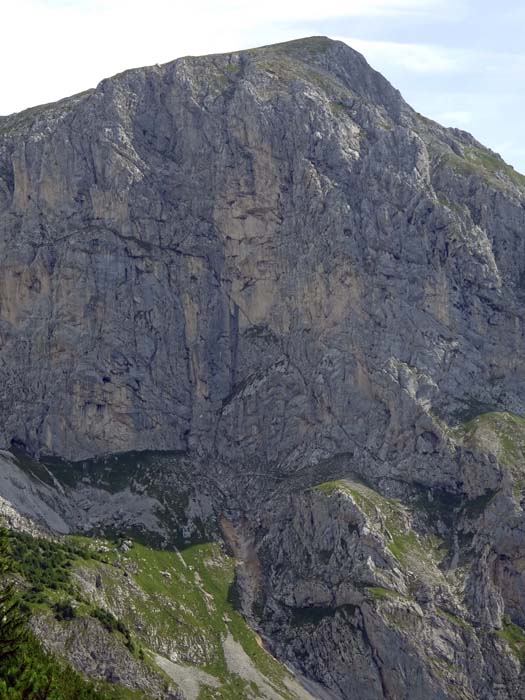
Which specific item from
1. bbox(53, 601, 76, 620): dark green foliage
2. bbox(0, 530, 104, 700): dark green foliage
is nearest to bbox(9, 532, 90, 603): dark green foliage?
bbox(53, 601, 76, 620): dark green foliage

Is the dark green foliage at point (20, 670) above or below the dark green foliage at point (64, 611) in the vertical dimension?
above

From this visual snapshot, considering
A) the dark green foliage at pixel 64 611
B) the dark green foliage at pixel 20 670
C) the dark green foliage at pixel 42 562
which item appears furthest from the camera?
the dark green foliage at pixel 42 562

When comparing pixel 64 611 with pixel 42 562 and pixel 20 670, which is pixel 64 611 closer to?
pixel 42 562

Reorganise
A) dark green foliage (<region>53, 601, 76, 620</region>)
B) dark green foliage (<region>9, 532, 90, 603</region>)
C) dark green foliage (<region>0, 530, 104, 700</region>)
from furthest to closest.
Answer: dark green foliage (<region>9, 532, 90, 603</region>) < dark green foliage (<region>53, 601, 76, 620</region>) < dark green foliage (<region>0, 530, 104, 700</region>)

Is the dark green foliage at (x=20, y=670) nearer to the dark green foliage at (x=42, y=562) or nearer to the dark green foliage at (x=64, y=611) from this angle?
the dark green foliage at (x=64, y=611)

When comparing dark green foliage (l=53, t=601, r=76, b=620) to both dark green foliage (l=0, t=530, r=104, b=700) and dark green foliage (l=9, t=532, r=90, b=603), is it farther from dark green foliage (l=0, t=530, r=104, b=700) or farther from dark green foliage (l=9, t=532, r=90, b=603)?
dark green foliage (l=0, t=530, r=104, b=700)

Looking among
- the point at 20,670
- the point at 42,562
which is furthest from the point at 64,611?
the point at 20,670

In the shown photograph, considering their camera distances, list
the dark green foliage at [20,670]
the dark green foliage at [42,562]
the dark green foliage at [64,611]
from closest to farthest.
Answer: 1. the dark green foliage at [20,670]
2. the dark green foliage at [64,611]
3. the dark green foliage at [42,562]

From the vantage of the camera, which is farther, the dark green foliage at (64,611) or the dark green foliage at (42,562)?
the dark green foliage at (42,562)

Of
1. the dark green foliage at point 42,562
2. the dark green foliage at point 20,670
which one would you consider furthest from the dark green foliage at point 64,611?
the dark green foliage at point 20,670

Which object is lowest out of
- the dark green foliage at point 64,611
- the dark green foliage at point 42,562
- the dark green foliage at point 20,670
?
the dark green foliage at point 64,611

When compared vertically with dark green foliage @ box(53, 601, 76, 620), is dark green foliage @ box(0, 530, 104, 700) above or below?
above

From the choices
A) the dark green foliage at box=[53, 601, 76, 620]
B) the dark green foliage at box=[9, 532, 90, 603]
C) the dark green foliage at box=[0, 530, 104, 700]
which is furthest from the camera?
the dark green foliage at box=[9, 532, 90, 603]

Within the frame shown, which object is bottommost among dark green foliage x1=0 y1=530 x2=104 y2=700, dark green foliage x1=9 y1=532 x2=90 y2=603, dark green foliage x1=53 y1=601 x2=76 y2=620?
dark green foliage x1=53 y1=601 x2=76 y2=620
